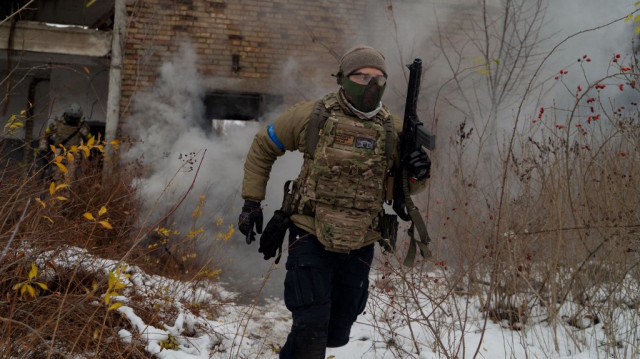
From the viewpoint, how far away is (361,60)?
2393mm

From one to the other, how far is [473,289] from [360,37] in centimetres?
438

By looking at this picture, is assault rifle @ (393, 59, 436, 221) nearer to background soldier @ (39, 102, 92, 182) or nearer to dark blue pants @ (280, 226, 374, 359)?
dark blue pants @ (280, 226, 374, 359)

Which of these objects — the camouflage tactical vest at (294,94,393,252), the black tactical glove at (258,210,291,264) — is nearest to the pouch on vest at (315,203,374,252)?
the camouflage tactical vest at (294,94,393,252)

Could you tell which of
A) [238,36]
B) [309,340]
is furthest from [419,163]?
[238,36]

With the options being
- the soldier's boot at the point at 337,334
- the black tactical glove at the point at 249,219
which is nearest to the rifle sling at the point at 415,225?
the soldier's boot at the point at 337,334

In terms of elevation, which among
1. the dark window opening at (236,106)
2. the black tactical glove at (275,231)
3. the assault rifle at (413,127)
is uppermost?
the dark window opening at (236,106)

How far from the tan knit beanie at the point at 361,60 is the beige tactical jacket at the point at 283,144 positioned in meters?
0.19

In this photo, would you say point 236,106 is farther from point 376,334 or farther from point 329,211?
point 329,211

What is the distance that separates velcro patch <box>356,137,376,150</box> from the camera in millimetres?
2391

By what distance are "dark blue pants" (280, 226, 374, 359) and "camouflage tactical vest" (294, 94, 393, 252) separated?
0.11 meters

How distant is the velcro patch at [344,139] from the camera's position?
237 centimetres

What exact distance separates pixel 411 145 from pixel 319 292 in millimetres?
879

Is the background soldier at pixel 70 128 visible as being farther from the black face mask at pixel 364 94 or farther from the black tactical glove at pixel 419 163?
the black tactical glove at pixel 419 163

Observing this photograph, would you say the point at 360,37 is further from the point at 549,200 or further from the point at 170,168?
the point at 549,200
